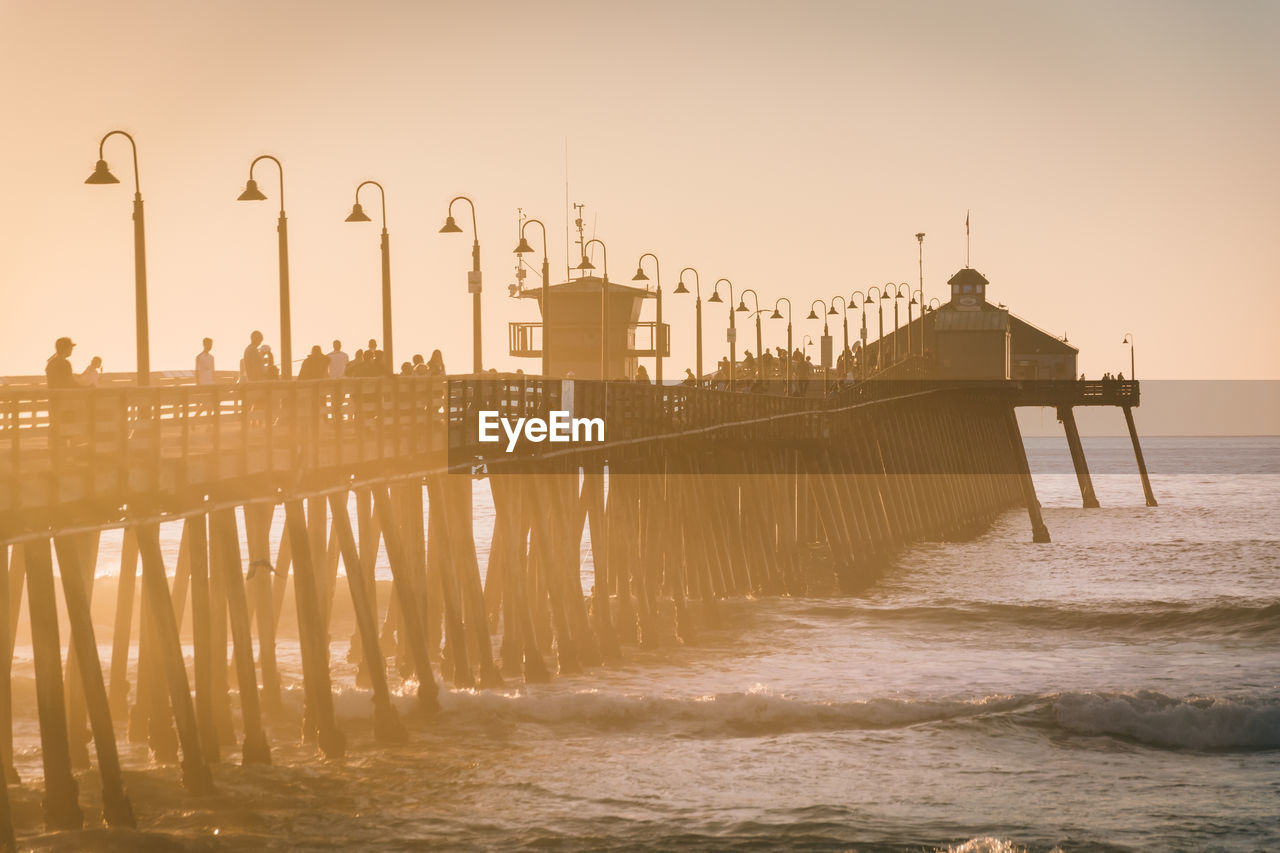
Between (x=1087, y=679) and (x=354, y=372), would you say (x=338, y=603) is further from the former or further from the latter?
(x=1087, y=679)

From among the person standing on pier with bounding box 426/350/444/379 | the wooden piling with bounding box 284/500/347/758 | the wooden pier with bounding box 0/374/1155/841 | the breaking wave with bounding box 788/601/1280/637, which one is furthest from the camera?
the breaking wave with bounding box 788/601/1280/637

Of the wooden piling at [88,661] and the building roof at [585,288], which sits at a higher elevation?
the building roof at [585,288]

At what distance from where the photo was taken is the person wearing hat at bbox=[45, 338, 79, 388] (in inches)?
643

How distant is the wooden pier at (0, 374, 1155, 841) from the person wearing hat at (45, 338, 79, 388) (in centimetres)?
87

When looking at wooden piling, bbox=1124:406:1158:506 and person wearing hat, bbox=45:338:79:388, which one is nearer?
person wearing hat, bbox=45:338:79:388

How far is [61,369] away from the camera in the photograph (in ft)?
53.6

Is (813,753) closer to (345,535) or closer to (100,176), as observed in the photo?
(345,535)

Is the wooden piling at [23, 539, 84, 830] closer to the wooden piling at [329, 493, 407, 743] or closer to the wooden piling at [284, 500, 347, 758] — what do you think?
the wooden piling at [284, 500, 347, 758]

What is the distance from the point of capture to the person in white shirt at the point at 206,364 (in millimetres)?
20922

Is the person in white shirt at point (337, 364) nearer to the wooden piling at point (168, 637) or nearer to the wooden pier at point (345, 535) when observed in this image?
the wooden pier at point (345, 535)

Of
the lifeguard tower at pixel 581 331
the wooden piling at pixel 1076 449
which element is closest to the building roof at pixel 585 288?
the lifeguard tower at pixel 581 331

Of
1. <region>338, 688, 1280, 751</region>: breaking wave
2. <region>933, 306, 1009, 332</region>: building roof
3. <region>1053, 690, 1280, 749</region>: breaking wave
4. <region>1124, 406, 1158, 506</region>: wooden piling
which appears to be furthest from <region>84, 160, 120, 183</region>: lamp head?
<region>933, 306, 1009, 332</region>: building roof

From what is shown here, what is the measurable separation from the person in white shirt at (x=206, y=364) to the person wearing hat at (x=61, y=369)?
426cm

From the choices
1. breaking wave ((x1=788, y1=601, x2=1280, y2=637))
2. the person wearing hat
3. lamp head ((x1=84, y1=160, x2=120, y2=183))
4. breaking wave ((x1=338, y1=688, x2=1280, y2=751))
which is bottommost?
breaking wave ((x1=788, y1=601, x2=1280, y2=637))
